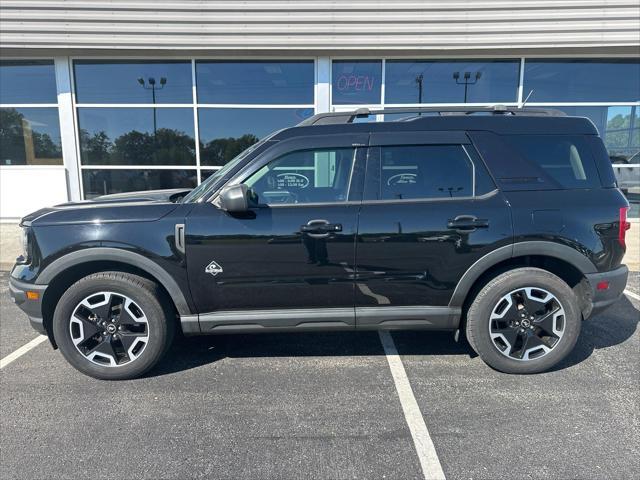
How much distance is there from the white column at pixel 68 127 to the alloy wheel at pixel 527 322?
8.95 m

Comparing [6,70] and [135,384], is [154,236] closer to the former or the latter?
[135,384]

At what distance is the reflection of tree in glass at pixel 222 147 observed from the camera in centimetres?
902

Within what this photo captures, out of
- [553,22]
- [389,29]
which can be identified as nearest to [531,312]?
[389,29]

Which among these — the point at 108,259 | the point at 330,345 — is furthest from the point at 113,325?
the point at 330,345

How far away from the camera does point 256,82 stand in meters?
8.86

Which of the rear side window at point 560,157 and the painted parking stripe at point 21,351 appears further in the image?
the painted parking stripe at point 21,351

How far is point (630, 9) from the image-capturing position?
7.97 m

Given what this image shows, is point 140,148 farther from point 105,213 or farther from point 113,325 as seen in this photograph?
point 113,325

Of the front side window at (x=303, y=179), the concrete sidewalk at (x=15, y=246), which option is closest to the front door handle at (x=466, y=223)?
the front side window at (x=303, y=179)

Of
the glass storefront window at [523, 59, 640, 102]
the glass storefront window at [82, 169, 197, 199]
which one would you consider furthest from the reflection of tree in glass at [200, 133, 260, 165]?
the glass storefront window at [523, 59, 640, 102]

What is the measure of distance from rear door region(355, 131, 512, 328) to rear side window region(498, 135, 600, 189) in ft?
1.25

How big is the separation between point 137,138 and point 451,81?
22.4ft

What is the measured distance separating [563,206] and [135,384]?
347 centimetres

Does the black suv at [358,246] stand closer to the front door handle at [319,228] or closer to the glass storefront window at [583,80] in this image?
the front door handle at [319,228]
